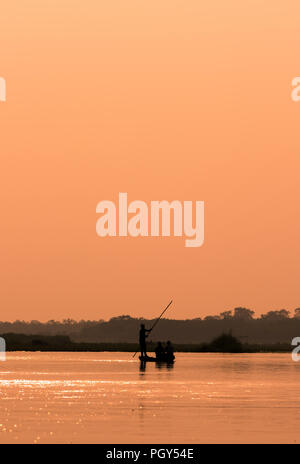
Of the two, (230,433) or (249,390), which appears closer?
(230,433)

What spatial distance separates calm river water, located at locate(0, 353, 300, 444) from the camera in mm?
23938

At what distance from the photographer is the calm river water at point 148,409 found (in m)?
23.9

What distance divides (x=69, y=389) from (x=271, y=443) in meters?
16.7

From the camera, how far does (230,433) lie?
2461 cm

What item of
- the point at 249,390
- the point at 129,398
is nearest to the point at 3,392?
the point at 129,398

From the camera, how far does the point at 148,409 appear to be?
98.6ft
